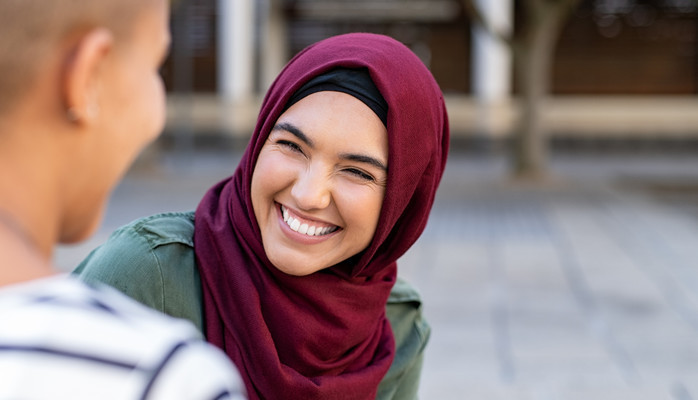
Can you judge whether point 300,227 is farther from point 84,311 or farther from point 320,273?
point 84,311

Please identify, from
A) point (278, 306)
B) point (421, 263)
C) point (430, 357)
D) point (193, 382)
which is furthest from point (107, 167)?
point (421, 263)

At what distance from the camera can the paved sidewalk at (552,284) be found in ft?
15.5

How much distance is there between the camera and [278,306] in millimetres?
1824

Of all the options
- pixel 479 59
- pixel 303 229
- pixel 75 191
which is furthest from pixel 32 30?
pixel 479 59

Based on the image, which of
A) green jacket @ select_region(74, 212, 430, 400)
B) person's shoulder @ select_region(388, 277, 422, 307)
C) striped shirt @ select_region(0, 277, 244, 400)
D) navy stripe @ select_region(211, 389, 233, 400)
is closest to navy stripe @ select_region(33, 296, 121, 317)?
striped shirt @ select_region(0, 277, 244, 400)

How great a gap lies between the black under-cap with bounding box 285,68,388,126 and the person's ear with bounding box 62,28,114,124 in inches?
38.0

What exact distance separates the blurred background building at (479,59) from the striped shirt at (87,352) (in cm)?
1771

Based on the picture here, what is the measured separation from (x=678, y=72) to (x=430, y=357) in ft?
50.7

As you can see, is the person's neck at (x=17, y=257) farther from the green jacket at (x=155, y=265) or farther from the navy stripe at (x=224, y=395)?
the green jacket at (x=155, y=265)

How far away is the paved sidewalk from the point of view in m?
4.73

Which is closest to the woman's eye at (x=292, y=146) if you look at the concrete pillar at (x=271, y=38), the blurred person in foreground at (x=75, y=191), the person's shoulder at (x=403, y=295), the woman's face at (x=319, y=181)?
the woman's face at (x=319, y=181)

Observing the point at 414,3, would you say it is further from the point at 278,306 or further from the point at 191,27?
the point at 278,306

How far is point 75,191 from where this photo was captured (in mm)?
928

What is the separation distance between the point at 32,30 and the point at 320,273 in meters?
1.13
